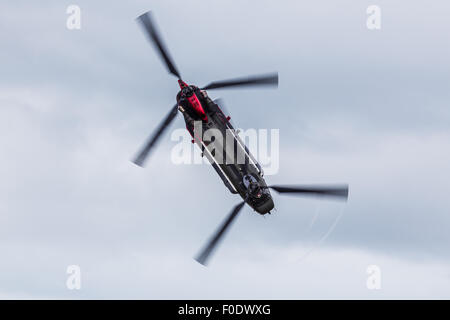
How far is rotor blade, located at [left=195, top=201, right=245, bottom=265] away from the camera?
10028 centimetres

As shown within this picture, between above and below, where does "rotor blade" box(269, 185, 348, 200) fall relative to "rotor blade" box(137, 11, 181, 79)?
below

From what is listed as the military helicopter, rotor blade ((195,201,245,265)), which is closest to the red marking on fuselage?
the military helicopter

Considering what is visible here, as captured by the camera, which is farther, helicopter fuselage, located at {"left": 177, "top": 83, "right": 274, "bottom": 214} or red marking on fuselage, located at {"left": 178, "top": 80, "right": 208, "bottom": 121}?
red marking on fuselage, located at {"left": 178, "top": 80, "right": 208, "bottom": 121}

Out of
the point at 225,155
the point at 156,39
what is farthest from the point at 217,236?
the point at 156,39

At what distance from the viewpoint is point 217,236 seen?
4013 inches

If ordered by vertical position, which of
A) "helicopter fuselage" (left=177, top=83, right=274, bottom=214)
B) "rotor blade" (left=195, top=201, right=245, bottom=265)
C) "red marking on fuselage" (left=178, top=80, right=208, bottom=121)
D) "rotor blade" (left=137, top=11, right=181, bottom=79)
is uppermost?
"rotor blade" (left=137, top=11, right=181, bottom=79)

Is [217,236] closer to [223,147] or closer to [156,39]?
[223,147]

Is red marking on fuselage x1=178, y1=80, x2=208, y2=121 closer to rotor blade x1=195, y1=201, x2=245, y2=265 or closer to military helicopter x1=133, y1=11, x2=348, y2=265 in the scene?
military helicopter x1=133, y1=11, x2=348, y2=265

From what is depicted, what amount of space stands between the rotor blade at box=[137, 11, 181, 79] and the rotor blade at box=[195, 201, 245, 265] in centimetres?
1701

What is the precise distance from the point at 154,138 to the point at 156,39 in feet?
38.6

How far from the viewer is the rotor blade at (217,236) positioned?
329 feet

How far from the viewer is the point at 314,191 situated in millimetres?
101000
